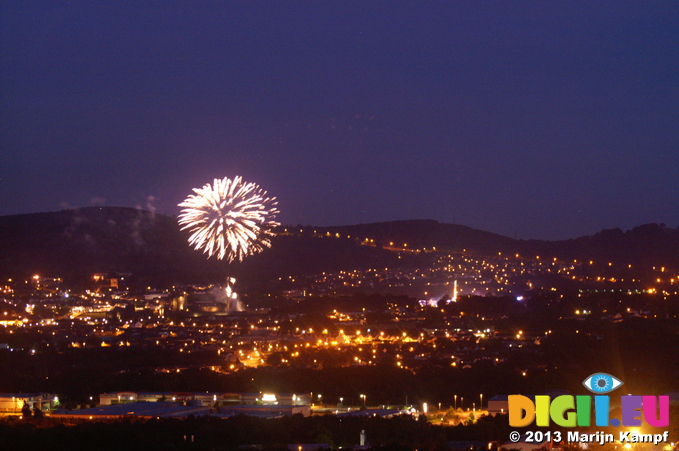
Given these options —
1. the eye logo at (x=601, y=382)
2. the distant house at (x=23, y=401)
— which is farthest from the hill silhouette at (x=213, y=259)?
the eye logo at (x=601, y=382)

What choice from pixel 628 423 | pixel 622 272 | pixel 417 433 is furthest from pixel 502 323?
pixel 628 423

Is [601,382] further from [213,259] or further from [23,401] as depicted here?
[213,259]

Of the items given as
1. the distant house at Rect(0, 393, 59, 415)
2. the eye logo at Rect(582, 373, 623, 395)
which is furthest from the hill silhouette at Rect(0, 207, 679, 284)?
the eye logo at Rect(582, 373, 623, 395)

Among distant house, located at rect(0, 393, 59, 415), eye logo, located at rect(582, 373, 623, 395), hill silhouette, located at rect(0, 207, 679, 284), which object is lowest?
distant house, located at rect(0, 393, 59, 415)

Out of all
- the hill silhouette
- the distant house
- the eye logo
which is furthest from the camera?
the hill silhouette

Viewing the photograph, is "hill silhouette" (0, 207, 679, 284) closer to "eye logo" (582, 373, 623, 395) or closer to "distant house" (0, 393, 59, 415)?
"distant house" (0, 393, 59, 415)

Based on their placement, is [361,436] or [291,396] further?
[291,396]

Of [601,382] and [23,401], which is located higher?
[601,382]

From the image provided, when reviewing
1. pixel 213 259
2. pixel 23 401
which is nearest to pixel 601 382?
pixel 23 401

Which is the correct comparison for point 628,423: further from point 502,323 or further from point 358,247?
point 358,247
